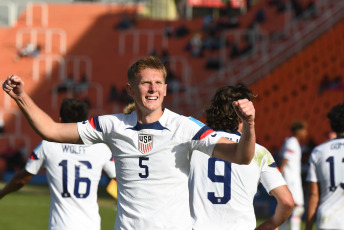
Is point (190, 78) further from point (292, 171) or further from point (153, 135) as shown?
point (153, 135)

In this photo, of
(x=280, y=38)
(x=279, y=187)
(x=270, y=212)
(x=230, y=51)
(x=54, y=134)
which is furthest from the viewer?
(x=230, y=51)

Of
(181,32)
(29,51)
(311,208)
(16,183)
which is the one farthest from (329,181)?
(29,51)

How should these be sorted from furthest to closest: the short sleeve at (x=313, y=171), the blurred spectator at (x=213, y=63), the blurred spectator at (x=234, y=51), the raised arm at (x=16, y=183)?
1. the blurred spectator at (x=213, y=63)
2. the blurred spectator at (x=234, y=51)
3. the raised arm at (x=16, y=183)
4. the short sleeve at (x=313, y=171)

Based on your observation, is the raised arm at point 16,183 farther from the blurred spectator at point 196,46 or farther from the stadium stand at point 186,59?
the blurred spectator at point 196,46

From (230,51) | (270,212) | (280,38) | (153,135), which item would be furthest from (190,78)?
(153,135)

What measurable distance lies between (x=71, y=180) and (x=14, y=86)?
2633 mm

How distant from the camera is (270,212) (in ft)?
54.2

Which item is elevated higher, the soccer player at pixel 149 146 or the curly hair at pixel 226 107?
the curly hair at pixel 226 107

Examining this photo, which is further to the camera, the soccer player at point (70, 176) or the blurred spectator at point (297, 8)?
the blurred spectator at point (297, 8)

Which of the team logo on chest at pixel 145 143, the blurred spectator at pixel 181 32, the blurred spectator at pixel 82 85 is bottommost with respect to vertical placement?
the team logo on chest at pixel 145 143

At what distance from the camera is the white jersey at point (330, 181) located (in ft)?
19.7

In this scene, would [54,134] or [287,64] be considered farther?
[287,64]

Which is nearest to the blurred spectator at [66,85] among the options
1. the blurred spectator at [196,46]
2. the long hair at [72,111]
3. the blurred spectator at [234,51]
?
the blurred spectator at [196,46]

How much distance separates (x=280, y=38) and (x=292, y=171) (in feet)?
56.6
